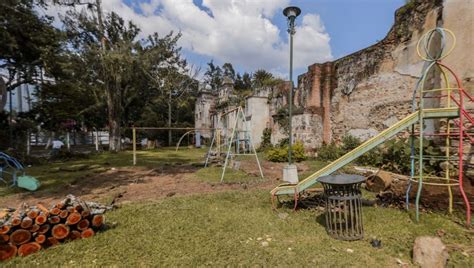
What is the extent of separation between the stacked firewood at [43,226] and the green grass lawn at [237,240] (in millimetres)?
152

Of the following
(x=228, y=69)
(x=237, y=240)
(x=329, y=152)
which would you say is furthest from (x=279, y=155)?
(x=228, y=69)

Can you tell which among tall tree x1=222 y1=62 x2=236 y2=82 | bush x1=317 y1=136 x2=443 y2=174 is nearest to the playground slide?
bush x1=317 y1=136 x2=443 y2=174

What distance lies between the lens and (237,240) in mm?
3543

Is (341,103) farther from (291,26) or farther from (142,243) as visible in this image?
(142,243)

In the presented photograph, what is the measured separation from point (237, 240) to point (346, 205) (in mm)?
1639

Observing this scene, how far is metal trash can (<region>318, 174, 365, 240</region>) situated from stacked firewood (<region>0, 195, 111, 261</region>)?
3478 mm

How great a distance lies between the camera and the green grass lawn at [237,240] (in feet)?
9.80

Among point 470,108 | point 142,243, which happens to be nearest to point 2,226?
point 142,243

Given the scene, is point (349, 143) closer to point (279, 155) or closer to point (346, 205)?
point (279, 155)

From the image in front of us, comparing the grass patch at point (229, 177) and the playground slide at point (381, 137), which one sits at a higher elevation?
the playground slide at point (381, 137)

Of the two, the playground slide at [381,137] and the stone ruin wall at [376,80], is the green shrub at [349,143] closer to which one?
the stone ruin wall at [376,80]

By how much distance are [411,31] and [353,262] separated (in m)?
8.46

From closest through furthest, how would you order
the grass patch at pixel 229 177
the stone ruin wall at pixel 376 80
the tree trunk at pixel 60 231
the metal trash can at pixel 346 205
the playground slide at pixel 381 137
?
the tree trunk at pixel 60 231 → the metal trash can at pixel 346 205 → the playground slide at pixel 381 137 → the stone ruin wall at pixel 376 80 → the grass patch at pixel 229 177

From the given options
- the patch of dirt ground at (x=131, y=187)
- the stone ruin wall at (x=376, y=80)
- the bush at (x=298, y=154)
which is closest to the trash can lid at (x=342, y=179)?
the patch of dirt ground at (x=131, y=187)
